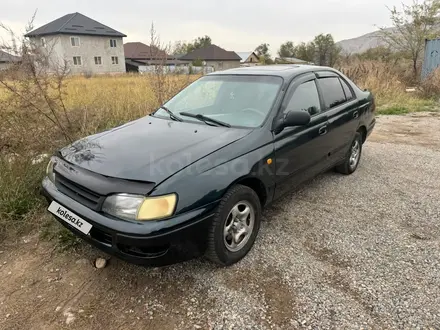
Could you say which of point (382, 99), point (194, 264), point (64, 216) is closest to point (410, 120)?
point (382, 99)

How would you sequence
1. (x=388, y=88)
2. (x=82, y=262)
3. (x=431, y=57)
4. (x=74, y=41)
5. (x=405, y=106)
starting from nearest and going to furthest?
(x=82, y=262), (x=405, y=106), (x=388, y=88), (x=431, y=57), (x=74, y=41)

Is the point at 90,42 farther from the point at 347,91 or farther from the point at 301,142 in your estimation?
the point at 301,142

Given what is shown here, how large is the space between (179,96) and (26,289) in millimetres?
2439

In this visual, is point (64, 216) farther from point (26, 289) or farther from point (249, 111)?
point (249, 111)

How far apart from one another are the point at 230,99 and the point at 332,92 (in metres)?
1.45

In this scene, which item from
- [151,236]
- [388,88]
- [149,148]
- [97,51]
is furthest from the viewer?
[97,51]

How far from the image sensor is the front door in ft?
9.43

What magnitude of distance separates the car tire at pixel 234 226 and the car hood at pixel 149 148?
41 cm

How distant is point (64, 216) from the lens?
2316mm

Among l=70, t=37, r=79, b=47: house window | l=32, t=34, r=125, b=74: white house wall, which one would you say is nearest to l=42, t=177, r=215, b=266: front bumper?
l=32, t=34, r=125, b=74: white house wall

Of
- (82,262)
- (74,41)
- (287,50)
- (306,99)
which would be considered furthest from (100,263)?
(287,50)

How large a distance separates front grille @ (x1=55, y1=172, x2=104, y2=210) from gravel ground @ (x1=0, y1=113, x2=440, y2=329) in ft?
2.16

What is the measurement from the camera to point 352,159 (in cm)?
440

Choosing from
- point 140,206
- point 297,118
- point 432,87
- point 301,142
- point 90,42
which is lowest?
point 140,206
